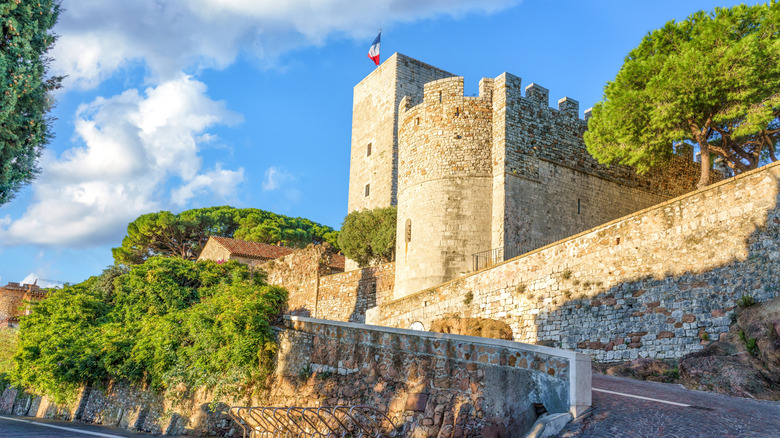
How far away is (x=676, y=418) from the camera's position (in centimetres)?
719

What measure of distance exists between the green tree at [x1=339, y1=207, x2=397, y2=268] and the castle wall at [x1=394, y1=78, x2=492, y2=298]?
7.24 m

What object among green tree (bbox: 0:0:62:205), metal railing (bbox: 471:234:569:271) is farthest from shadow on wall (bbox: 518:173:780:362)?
green tree (bbox: 0:0:62:205)

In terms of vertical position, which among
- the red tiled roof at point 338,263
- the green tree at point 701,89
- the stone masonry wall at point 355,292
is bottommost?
the stone masonry wall at point 355,292

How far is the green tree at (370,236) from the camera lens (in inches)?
1214

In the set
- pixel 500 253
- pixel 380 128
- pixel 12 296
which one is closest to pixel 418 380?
pixel 500 253

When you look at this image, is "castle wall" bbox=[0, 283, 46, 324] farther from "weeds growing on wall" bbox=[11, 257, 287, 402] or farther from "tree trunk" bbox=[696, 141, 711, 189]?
"tree trunk" bbox=[696, 141, 711, 189]

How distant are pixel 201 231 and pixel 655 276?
40121 millimetres

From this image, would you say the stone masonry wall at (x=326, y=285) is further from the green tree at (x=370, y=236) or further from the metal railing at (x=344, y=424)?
the metal railing at (x=344, y=424)

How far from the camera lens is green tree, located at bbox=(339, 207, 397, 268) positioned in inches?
1214

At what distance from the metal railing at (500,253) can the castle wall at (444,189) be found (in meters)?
0.30

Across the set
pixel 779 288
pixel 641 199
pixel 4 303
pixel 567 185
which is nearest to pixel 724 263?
pixel 779 288

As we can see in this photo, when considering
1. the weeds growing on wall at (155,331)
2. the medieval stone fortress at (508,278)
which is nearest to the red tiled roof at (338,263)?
the medieval stone fortress at (508,278)

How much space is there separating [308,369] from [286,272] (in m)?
18.1

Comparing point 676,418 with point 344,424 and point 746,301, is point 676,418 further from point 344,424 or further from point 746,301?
point 746,301
